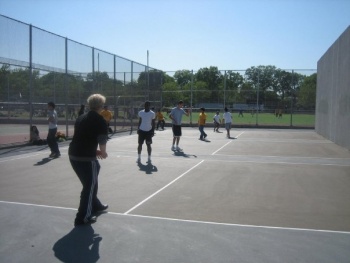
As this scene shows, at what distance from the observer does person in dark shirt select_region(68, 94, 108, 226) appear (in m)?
5.35

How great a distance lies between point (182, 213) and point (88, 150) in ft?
5.81

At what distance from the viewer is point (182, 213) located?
5996 mm

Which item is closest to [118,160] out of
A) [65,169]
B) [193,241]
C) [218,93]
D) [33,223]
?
[65,169]

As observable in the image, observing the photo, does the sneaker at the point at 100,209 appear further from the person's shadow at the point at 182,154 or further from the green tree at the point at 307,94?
the green tree at the point at 307,94

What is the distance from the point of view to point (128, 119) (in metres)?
26.3

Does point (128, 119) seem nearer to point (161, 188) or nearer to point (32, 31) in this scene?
point (32, 31)

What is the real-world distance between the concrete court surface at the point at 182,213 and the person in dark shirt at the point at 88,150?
26 cm

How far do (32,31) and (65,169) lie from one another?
27.6 feet

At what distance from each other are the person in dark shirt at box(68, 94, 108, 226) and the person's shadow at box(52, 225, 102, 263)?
0.92 ft

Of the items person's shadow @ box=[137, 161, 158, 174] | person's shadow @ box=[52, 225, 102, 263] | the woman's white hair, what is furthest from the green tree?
person's shadow @ box=[52, 225, 102, 263]

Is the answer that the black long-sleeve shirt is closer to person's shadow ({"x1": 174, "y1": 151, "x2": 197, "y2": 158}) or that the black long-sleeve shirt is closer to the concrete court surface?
the concrete court surface

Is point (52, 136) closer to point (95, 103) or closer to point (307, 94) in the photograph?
point (95, 103)

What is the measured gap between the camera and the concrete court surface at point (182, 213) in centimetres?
441

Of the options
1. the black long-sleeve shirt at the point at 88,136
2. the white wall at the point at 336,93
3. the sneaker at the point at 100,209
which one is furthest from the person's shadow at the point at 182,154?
the black long-sleeve shirt at the point at 88,136
